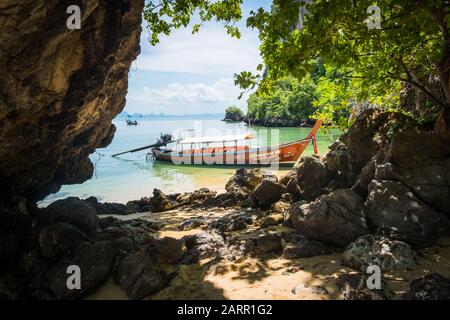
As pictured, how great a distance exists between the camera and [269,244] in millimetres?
6492

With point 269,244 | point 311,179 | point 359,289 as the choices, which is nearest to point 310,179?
point 311,179

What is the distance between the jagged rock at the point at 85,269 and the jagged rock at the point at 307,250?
11.6 feet

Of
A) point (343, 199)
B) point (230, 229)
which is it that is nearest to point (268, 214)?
point (230, 229)

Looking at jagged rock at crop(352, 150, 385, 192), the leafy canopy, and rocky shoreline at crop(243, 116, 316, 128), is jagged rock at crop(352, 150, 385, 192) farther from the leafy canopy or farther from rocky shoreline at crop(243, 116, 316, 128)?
the leafy canopy

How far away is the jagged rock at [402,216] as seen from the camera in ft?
18.4

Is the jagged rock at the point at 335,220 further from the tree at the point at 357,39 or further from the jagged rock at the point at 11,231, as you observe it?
the jagged rock at the point at 11,231

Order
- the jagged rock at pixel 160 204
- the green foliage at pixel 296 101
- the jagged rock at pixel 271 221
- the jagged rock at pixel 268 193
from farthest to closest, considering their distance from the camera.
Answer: the green foliage at pixel 296 101
the jagged rock at pixel 160 204
the jagged rock at pixel 268 193
the jagged rock at pixel 271 221

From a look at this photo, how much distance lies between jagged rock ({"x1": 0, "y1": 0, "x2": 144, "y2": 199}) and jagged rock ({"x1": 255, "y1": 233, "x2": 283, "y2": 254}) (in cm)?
573

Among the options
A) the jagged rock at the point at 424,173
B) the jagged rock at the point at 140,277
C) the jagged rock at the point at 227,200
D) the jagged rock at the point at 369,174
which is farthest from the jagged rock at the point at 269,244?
the jagged rock at the point at 227,200

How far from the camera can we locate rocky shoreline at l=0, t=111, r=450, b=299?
5.12 m

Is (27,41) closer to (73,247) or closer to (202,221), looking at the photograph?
(73,247)

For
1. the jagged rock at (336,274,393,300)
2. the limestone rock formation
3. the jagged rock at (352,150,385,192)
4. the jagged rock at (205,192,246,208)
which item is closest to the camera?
the jagged rock at (336,274,393,300)

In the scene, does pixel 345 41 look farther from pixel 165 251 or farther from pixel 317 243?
pixel 165 251

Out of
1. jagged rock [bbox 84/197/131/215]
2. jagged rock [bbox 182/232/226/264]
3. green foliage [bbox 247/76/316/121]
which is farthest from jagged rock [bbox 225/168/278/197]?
green foliage [bbox 247/76/316/121]
